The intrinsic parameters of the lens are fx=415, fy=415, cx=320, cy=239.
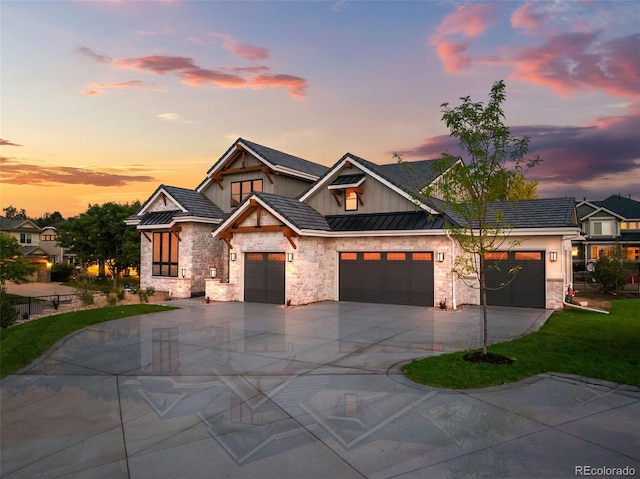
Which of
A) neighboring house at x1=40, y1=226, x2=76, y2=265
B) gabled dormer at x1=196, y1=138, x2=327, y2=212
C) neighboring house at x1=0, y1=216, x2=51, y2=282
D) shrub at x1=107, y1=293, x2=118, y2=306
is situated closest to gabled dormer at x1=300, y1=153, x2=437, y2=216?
gabled dormer at x1=196, y1=138, x2=327, y2=212

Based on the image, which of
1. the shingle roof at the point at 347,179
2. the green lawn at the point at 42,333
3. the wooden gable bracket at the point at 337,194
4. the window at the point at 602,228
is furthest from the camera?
the window at the point at 602,228

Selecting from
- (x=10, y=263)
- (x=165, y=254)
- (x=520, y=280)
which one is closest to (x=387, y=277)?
(x=520, y=280)

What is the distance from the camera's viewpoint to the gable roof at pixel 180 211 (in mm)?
24194

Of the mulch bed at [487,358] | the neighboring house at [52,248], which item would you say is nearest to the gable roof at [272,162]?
the mulch bed at [487,358]

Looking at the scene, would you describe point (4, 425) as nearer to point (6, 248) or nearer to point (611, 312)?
point (611, 312)

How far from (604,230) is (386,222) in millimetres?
35389

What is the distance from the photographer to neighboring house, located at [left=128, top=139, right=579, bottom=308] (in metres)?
18.4

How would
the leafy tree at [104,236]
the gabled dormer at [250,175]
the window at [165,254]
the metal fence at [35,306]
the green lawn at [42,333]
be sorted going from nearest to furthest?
the green lawn at [42,333] < the metal fence at [35,306] < the gabled dormer at [250,175] < the window at [165,254] < the leafy tree at [104,236]

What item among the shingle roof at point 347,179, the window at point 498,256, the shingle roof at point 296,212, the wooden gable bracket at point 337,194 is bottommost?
the window at point 498,256

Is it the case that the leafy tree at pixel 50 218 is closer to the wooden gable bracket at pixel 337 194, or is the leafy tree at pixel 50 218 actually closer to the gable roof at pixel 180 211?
the gable roof at pixel 180 211

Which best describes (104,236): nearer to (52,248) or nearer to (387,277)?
(52,248)

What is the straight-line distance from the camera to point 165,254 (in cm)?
2566

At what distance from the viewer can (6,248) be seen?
35.6m

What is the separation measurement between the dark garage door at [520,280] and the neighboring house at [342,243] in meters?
0.04
